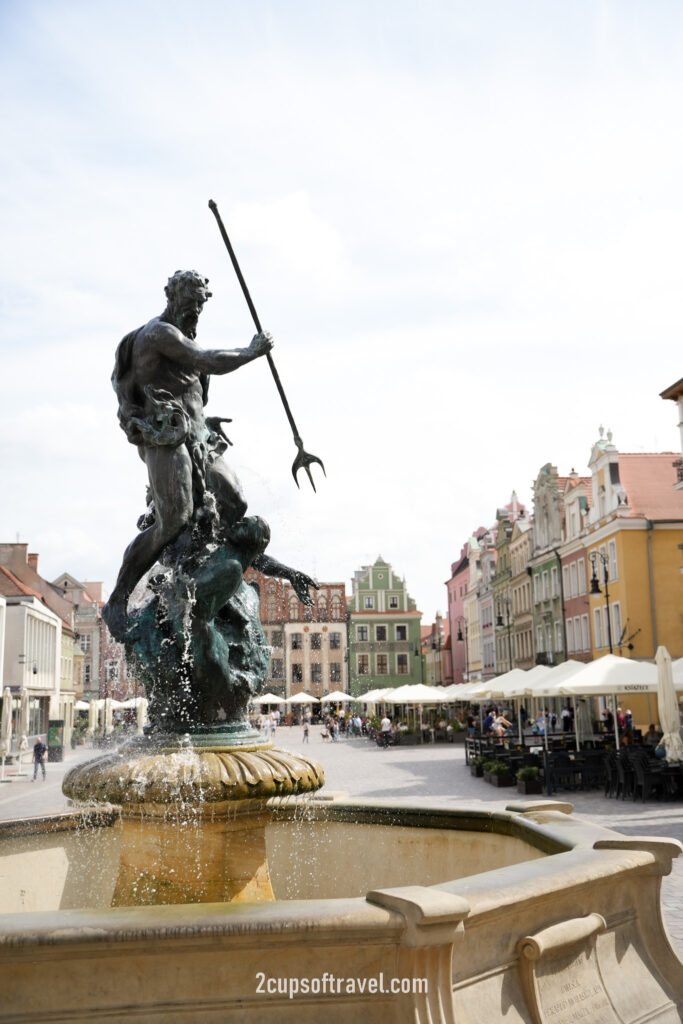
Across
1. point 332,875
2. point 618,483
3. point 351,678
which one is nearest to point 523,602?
point 618,483

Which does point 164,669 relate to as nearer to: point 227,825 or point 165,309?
point 227,825

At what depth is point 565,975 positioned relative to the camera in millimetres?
3631

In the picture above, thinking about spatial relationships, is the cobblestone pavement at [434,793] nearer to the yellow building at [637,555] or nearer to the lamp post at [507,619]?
the yellow building at [637,555]

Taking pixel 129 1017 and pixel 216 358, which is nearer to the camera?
pixel 129 1017

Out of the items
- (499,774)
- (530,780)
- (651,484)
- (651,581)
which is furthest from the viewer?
(651,484)

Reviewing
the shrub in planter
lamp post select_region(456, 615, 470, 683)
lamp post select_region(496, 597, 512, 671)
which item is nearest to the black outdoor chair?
the shrub in planter

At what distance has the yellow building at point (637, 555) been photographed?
36.9 meters

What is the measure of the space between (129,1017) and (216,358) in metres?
3.26

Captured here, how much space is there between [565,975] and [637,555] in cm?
3617

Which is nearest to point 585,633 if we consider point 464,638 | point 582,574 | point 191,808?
point 582,574

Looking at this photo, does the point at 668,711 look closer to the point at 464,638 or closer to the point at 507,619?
the point at 507,619

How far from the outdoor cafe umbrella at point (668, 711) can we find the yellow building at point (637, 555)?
17412 mm

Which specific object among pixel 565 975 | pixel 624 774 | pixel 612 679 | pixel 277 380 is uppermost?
pixel 277 380

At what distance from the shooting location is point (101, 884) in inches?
237
